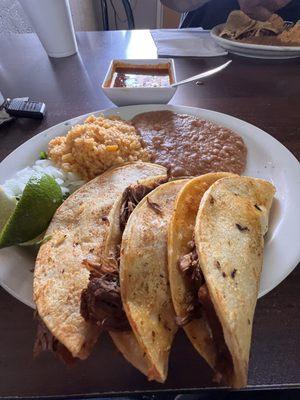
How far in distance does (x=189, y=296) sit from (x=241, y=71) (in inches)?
85.1

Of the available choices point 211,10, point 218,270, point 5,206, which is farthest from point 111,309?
point 211,10

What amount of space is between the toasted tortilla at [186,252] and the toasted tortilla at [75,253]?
0.25m

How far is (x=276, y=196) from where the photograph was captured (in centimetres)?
127

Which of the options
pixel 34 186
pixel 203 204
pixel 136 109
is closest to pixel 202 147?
pixel 136 109

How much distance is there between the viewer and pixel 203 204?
3.12 ft

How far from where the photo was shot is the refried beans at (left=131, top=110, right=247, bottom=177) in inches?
56.9

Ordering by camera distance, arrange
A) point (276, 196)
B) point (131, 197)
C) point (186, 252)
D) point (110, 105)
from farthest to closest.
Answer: point (110, 105) < point (276, 196) < point (131, 197) < point (186, 252)

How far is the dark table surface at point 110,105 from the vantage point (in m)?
0.86

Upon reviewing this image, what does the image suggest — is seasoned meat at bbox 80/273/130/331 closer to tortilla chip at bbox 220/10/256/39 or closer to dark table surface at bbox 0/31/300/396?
dark table surface at bbox 0/31/300/396

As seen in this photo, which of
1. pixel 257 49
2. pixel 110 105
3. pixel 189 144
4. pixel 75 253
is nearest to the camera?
pixel 75 253

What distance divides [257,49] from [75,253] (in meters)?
2.32

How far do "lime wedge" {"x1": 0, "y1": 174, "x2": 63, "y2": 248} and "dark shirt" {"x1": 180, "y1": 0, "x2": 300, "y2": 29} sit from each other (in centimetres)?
285

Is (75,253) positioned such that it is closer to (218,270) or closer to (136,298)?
(136,298)

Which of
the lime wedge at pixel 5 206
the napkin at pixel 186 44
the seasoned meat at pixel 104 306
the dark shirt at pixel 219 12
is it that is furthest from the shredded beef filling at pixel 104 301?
the dark shirt at pixel 219 12
